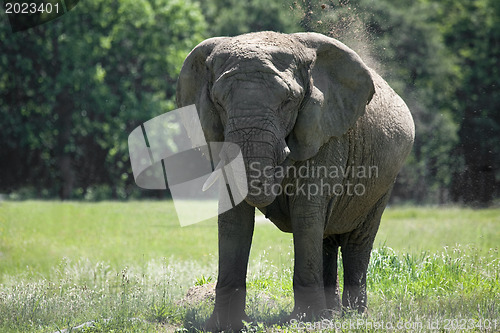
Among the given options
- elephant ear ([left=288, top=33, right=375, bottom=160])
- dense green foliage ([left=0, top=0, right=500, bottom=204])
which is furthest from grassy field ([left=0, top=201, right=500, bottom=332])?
dense green foliage ([left=0, top=0, right=500, bottom=204])

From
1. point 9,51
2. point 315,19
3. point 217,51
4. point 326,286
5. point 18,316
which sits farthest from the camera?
point 9,51

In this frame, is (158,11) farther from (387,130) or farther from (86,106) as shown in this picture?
(387,130)

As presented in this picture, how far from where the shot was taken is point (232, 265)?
22.6 feet

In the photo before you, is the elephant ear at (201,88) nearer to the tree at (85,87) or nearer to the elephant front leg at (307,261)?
the elephant front leg at (307,261)

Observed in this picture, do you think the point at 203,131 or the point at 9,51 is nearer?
the point at 203,131

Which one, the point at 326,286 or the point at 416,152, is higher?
the point at 326,286

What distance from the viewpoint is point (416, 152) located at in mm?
31516

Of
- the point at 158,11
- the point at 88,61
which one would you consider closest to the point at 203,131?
the point at 88,61

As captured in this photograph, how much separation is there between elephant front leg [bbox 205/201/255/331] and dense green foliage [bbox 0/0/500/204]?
24.5 metres

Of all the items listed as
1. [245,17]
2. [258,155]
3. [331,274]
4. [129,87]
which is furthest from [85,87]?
[258,155]

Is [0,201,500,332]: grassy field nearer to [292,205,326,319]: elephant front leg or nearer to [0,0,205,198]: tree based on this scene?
[292,205,326,319]: elephant front leg

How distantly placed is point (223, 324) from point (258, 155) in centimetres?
189

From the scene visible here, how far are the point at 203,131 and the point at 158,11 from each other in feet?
108

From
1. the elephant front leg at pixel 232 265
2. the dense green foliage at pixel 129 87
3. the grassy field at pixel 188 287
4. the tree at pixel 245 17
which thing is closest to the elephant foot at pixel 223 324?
the elephant front leg at pixel 232 265
